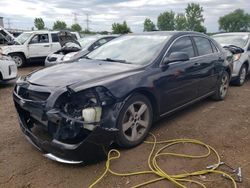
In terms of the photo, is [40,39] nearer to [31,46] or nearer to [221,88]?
[31,46]

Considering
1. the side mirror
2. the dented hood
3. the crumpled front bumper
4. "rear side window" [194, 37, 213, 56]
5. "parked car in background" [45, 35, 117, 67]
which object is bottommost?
the crumpled front bumper

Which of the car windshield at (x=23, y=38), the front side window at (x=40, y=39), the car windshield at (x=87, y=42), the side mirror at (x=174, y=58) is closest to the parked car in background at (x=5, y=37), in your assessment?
the car windshield at (x=23, y=38)

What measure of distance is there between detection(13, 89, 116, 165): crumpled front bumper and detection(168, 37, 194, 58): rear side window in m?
1.95

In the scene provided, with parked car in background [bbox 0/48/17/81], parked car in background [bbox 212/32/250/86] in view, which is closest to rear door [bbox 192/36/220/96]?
parked car in background [bbox 212/32/250/86]

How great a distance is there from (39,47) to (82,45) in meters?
2.94

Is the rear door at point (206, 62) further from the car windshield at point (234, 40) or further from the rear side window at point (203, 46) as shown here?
the car windshield at point (234, 40)

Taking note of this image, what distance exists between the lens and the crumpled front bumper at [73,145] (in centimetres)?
304

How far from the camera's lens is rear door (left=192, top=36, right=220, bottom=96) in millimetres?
5191

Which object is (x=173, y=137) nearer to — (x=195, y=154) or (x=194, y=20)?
(x=195, y=154)

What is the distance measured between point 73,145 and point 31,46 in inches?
416

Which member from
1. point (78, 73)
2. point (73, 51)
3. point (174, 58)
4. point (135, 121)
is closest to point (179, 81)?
point (174, 58)

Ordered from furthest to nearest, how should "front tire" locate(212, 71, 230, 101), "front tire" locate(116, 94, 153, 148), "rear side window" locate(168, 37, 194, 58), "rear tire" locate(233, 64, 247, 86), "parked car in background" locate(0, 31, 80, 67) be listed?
"parked car in background" locate(0, 31, 80, 67) → "rear tire" locate(233, 64, 247, 86) → "front tire" locate(212, 71, 230, 101) → "rear side window" locate(168, 37, 194, 58) → "front tire" locate(116, 94, 153, 148)

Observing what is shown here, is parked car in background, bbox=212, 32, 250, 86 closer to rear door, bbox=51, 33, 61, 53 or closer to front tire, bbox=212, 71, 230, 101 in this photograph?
front tire, bbox=212, 71, 230, 101

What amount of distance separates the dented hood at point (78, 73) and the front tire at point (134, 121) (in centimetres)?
47
